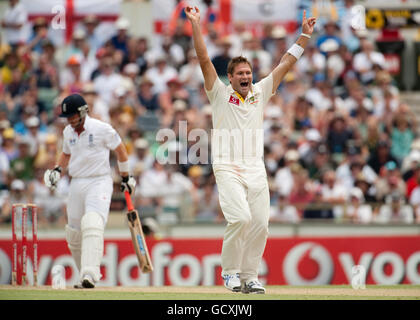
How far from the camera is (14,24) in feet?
70.7

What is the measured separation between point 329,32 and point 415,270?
6380 mm

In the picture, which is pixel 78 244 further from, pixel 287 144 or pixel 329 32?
pixel 329 32

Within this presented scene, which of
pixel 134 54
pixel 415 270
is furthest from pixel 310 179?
pixel 134 54

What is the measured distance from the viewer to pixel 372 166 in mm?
18141

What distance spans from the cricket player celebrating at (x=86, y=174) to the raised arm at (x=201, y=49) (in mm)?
1865

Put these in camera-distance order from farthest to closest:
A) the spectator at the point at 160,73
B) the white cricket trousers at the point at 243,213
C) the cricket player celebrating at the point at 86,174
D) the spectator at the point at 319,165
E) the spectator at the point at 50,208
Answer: the spectator at the point at 160,73 → the spectator at the point at 319,165 → the spectator at the point at 50,208 → the cricket player celebrating at the point at 86,174 → the white cricket trousers at the point at 243,213

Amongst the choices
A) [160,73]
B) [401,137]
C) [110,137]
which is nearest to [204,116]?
[160,73]

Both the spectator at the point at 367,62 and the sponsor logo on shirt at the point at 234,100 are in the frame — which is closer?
the sponsor logo on shirt at the point at 234,100

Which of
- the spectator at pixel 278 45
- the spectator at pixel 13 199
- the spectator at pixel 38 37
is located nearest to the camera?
the spectator at pixel 13 199

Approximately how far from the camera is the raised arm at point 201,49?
10039 mm

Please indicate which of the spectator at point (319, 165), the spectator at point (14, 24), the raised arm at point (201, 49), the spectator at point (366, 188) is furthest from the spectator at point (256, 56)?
the raised arm at point (201, 49)

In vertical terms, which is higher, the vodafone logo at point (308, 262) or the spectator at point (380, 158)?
the spectator at point (380, 158)

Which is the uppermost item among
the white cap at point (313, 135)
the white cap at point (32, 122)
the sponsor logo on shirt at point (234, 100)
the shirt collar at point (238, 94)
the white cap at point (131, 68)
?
the white cap at point (131, 68)

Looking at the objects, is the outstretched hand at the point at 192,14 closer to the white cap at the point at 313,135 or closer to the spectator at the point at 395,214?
the spectator at the point at 395,214
